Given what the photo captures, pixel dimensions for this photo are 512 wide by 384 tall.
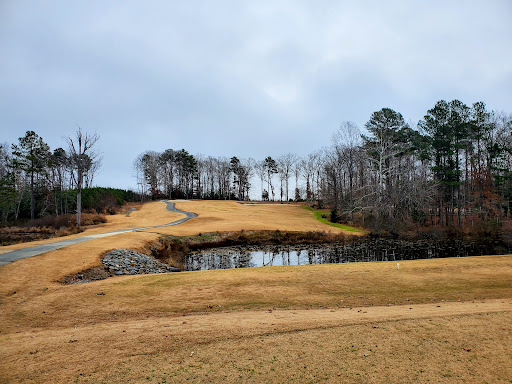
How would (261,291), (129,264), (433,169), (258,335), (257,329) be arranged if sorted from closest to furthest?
(258,335) → (257,329) → (261,291) → (129,264) → (433,169)

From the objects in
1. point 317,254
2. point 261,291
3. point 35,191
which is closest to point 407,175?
point 317,254

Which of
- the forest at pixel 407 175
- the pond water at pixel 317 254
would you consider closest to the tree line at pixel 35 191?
the forest at pixel 407 175

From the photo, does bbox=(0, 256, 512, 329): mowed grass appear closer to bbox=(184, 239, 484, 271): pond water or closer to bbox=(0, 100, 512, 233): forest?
bbox=(184, 239, 484, 271): pond water

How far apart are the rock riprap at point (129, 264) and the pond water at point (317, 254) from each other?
225cm

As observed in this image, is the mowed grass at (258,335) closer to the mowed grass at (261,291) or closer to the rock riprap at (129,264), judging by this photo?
the mowed grass at (261,291)

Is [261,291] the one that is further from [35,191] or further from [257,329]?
[35,191]

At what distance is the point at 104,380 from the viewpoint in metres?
3.86

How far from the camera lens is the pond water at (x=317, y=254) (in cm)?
1916

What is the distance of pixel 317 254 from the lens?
22.2m

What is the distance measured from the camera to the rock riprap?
1359 cm

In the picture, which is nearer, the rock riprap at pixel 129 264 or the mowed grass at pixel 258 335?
the mowed grass at pixel 258 335

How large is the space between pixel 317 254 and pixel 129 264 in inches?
530

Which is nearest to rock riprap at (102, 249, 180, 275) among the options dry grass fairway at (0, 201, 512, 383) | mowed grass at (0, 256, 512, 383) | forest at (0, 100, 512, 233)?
dry grass fairway at (0, 201, 512, 383)

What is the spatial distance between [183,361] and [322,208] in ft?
172
